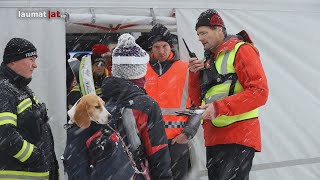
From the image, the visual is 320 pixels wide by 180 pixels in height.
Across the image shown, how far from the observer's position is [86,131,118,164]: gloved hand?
6.96ft

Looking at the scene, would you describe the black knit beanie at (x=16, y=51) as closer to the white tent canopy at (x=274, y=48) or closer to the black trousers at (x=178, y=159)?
the white tent canopy at (x=274, y=48)

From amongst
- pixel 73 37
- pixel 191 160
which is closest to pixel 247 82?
pixel 191 160

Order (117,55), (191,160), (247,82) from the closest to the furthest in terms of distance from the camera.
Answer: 1. (117,55)
2. (247,82)
3. (191,160)

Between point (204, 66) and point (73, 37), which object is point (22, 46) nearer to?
point (204, 66)

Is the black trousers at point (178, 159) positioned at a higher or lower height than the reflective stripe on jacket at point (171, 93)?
lower

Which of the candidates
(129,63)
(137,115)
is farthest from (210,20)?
(137,115)

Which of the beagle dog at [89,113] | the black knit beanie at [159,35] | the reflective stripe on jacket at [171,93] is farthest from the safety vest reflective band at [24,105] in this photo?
the black knit beanie at [159,35]

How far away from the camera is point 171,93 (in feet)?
12.9

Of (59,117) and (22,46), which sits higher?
(22,46)

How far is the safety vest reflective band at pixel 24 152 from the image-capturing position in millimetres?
2789

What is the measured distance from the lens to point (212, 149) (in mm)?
3096

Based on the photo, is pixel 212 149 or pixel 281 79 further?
pixel 281 79

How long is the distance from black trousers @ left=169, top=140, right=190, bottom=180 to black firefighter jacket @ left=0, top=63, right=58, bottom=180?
1130 millimetres

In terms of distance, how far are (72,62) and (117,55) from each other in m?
1.44
